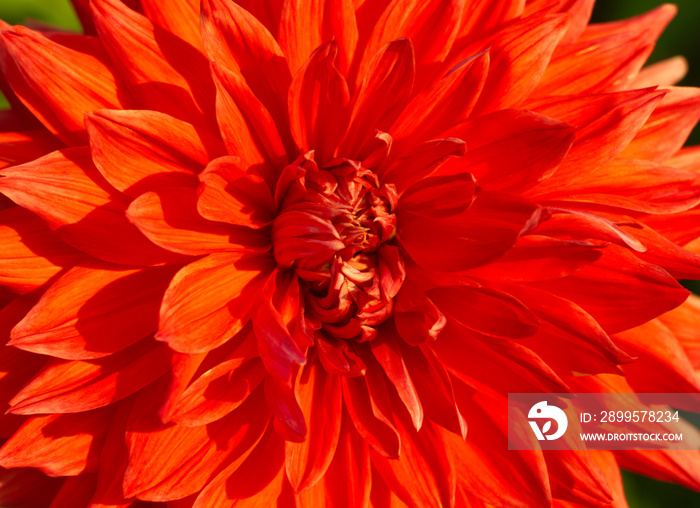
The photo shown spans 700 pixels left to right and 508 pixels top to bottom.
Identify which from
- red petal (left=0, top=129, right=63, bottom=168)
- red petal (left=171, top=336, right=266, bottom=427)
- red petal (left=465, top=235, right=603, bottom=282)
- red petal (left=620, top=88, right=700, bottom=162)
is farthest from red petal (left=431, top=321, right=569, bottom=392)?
red petal (left=0, top=129, right=63, bottom=168)

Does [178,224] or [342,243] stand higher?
[178,224]

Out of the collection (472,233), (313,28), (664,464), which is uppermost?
(313,28)

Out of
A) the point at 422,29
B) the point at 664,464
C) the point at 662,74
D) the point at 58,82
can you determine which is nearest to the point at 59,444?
the point at 58,82

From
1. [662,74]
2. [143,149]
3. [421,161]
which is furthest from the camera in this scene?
[662,74]

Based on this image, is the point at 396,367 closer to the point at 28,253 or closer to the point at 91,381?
the point at 91,381

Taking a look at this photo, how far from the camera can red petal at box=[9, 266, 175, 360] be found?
104 cm

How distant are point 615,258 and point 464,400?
0.38 m

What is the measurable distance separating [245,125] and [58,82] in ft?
1.03

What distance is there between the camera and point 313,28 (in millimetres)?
1136

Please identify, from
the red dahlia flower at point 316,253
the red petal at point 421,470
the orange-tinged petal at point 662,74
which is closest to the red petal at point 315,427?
the red dahlia flower at point 316,253

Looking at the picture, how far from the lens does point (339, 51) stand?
1167 millimetres

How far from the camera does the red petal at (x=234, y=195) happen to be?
3.41 feet

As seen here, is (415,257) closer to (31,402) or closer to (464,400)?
(464,400)

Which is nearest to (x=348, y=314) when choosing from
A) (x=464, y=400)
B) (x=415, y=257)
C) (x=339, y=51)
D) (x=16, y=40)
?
(x=415, y=257)
